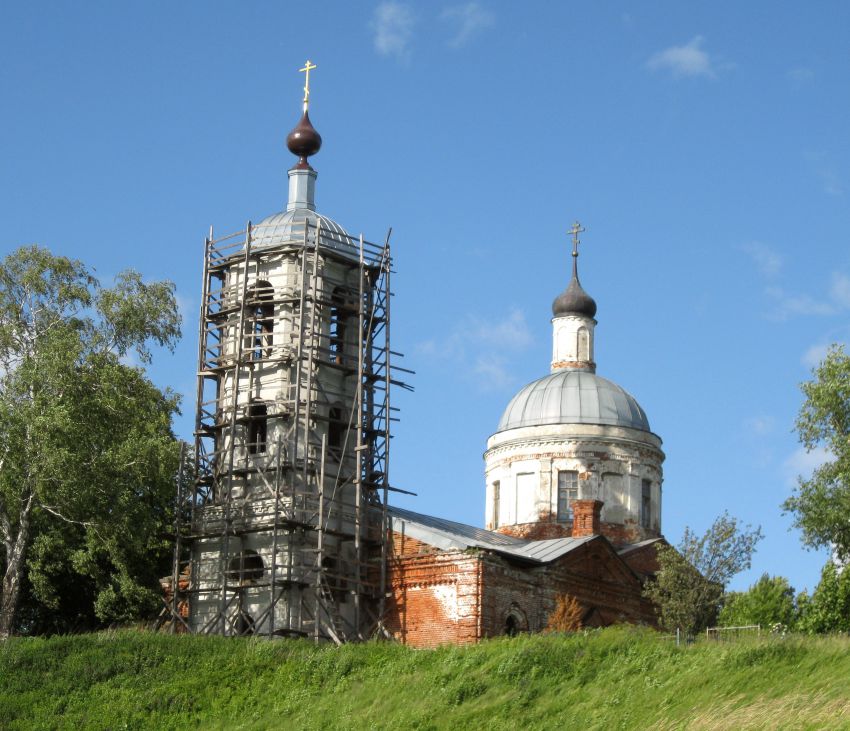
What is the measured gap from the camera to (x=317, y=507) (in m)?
31.2

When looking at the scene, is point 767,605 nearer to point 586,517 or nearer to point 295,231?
point 586,517

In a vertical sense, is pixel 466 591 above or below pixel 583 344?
below

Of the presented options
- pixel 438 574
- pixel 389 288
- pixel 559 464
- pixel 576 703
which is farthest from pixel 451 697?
pixel 559 464

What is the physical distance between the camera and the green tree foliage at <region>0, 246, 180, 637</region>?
97.3 feet

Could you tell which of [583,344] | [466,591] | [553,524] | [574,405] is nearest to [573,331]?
[583,344]

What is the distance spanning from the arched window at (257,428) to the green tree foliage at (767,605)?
10229 millimetres

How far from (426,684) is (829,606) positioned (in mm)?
8473

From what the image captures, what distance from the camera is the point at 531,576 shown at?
32094mm

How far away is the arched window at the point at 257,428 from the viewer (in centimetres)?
3222

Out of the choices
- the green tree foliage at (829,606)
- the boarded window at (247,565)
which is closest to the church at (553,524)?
the boarded window at (247,565)

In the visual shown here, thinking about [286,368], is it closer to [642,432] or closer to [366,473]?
[366,473]

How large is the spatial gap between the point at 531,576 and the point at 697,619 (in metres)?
4.29

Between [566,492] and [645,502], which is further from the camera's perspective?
[645,502]

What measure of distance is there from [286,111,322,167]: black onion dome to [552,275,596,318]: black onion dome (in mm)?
10383
